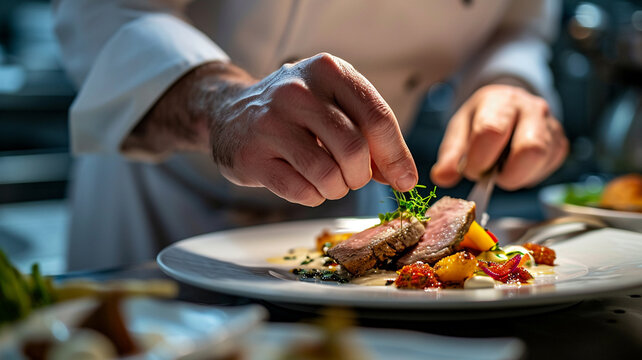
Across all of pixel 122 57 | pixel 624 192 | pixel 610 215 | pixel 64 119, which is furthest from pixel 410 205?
pixel 64 119

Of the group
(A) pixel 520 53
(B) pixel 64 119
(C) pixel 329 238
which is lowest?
(B) pixel 64 119

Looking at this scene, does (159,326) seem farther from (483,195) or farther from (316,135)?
(483,195)

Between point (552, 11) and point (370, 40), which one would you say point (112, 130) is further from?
point (552, 11)

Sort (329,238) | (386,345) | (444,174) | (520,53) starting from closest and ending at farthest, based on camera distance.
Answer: (386,345) → (329,238) → (444,174) → (520,53)

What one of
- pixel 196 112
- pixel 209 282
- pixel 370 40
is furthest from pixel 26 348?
pixel 370 40

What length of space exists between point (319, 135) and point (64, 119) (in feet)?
10.7

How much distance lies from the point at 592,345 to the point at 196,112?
2.86 feet

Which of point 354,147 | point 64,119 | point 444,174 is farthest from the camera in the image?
point 64,119

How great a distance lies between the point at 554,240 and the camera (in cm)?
138

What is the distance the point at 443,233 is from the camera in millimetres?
1187

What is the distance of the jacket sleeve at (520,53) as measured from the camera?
1.97 metres

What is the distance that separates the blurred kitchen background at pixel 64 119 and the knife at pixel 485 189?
0.90 m

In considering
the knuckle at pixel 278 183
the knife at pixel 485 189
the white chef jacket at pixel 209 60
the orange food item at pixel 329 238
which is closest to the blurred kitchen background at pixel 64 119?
the white chef jacket at pixel 209 60

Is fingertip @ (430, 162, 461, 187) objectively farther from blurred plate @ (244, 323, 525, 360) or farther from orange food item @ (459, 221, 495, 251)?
blurred plate @ (244, 323, 525, 360)
